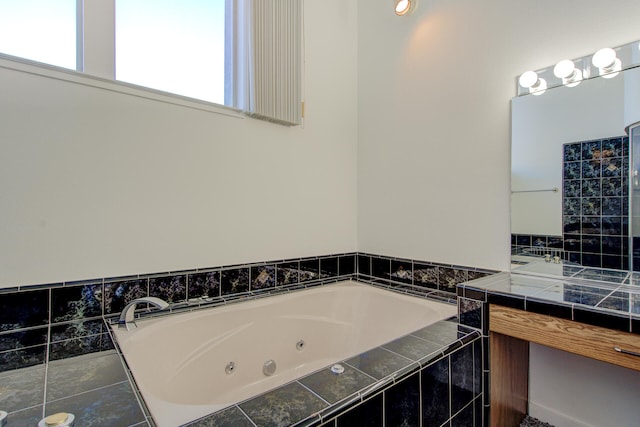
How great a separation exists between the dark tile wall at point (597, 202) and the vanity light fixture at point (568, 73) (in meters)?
0.29

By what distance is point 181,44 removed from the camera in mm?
1751

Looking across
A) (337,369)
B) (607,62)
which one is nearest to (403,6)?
(607,62)

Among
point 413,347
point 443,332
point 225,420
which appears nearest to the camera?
point 225,420

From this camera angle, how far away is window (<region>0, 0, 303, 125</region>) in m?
1.37

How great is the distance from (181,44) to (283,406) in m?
1.88

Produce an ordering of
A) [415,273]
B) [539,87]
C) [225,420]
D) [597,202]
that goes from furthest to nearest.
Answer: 1. [415,273]
2. [539,87]
3. [597,202]
4. [225,420]

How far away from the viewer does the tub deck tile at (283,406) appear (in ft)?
2.38

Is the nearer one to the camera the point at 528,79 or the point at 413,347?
the point at 413,347

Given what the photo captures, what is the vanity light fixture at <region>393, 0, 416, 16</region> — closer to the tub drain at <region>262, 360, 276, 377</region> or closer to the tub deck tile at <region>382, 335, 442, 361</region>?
the tub deck tile at <region>382, 335, 442, 361</region>

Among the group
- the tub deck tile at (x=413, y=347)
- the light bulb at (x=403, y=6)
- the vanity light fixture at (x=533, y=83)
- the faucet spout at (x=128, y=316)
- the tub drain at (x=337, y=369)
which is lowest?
the tub deck tile at (x=413, y=347)

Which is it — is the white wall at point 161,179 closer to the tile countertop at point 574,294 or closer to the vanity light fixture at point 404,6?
the vanity light fixture at point 404,6

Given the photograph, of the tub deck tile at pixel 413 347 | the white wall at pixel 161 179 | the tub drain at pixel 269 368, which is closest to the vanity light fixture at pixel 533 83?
the white wall at pixel 161 179

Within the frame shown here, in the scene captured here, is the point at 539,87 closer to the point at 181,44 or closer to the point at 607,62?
the point at 607,62

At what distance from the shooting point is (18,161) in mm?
1234
